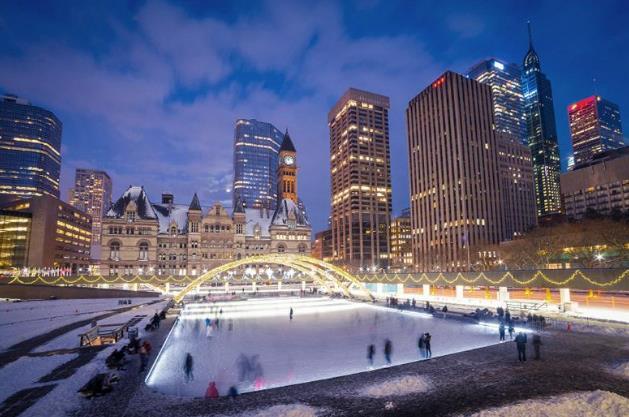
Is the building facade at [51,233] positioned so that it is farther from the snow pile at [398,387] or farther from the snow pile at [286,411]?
the snow pile at [398,387]

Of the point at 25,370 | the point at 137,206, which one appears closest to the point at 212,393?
the point at 25,370

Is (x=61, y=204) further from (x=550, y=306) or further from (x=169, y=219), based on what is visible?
(x=550, y=306)

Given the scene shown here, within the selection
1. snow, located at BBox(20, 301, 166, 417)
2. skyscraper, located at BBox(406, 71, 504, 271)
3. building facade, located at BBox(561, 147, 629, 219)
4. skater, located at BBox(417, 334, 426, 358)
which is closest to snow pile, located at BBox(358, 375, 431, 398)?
skater, located at BBox(417, 334, 426, 358)

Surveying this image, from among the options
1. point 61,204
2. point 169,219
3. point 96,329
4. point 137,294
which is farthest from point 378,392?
point 61,204

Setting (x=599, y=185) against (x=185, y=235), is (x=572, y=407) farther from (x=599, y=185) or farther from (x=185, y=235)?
(x=599, y=185)

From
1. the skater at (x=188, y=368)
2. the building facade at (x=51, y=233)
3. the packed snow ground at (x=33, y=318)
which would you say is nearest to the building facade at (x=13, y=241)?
the building facade at (x=51, y=233)

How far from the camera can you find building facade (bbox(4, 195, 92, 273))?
143750 mm

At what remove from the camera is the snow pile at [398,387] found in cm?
1719

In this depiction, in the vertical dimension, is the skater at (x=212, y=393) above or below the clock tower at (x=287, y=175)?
below

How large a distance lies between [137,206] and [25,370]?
87.5 metres

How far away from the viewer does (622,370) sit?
19062 millimetres

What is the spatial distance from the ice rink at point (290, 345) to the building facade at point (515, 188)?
509ft

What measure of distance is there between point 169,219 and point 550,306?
317 feet

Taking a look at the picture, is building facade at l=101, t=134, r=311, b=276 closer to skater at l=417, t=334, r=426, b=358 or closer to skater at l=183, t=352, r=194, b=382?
skater at l=183, t=352, r=194, b=382
